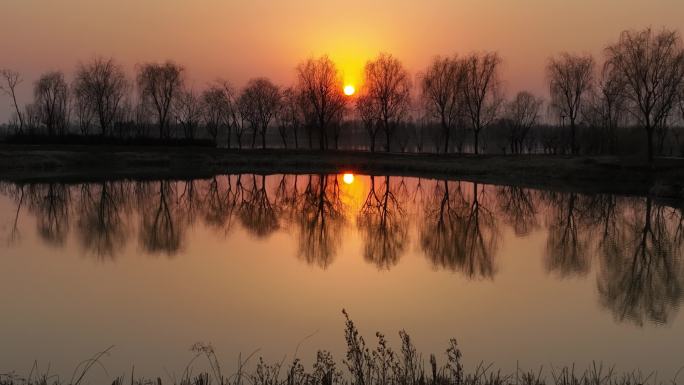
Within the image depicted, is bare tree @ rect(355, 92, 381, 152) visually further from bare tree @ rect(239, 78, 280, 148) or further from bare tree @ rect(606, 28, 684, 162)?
bare tree @ rect(606, 28, 684, 162)

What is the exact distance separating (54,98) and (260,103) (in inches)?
876

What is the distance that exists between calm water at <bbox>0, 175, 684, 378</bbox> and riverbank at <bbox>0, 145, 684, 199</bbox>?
995 cm

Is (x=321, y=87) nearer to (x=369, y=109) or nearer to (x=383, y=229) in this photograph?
(x=369, y=109)

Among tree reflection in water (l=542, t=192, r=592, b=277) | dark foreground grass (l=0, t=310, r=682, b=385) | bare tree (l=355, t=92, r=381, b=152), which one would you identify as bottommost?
dark foreground grass (l=0, t=310, r=682, b=385)

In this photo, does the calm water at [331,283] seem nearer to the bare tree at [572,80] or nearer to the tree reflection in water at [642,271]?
the tree reflection in water at [642,271]

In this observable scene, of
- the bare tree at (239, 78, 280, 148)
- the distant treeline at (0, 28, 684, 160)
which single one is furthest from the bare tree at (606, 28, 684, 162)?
the bare tree at (239, 78, 280, 148)

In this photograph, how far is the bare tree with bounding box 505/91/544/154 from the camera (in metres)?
60.2

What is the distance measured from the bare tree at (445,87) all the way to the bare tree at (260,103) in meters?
19.6

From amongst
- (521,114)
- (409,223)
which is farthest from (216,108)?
(409,223)

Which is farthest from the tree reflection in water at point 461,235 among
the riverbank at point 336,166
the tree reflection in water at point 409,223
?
the riverbank at point 336,166

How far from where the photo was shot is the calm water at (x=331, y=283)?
24.3 ft

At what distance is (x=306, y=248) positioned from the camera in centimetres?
1394

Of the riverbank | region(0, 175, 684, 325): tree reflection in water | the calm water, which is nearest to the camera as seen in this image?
the calm water

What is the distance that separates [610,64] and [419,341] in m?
33.5
